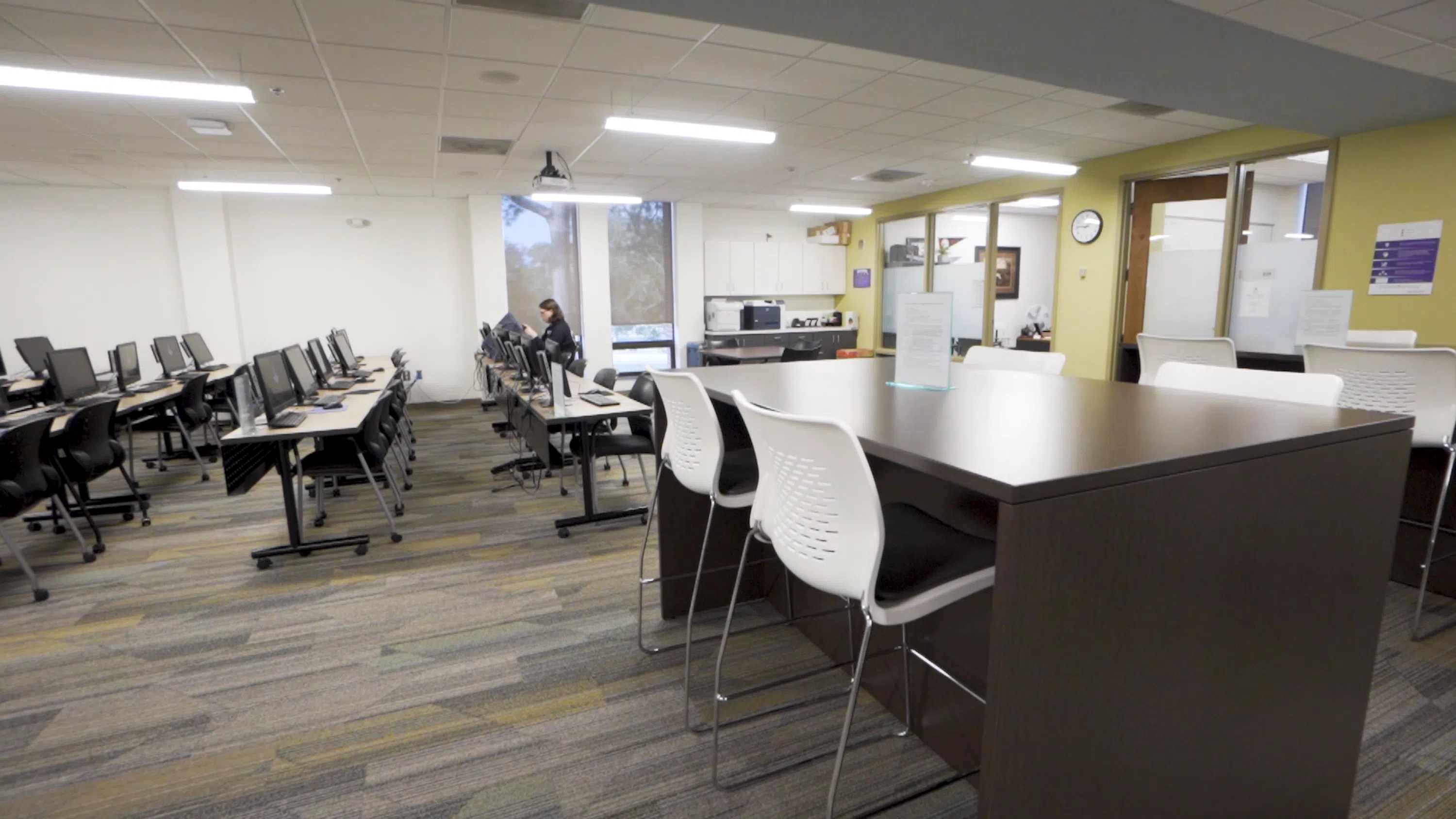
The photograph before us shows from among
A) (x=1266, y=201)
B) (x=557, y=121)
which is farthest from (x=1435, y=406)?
(x=1266, y=201)

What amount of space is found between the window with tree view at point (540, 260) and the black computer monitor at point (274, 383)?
5082 mm

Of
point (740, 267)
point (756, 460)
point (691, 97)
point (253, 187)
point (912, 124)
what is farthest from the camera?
point (740, 267)

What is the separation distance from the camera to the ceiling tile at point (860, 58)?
371 cm

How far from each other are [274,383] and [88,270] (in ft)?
21.0

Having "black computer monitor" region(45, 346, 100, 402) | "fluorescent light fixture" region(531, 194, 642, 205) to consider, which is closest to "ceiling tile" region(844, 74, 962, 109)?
"fluorescent light fixture" region(531, 194, 642, 205)

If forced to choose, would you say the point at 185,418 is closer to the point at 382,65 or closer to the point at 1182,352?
the point at 382,65

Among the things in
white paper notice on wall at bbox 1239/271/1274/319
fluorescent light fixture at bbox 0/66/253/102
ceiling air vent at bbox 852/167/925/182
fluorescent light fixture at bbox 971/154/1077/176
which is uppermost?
ceiling air vent at bbox 852/167/925/182

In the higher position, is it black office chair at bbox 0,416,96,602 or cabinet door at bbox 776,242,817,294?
cabinet door at bbox 776,242,817,294

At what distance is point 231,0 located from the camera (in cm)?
298

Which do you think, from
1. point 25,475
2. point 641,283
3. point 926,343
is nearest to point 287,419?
point 25,475

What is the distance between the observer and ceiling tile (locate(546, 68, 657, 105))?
4.11m

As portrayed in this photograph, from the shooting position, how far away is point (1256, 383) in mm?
1970

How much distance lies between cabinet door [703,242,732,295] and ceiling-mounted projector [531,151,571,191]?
319 cm

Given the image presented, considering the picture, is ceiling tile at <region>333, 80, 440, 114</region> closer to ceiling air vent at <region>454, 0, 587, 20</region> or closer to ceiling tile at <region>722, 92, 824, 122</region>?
ceiling air vent at <region>454, 0, 587, 20</region>
